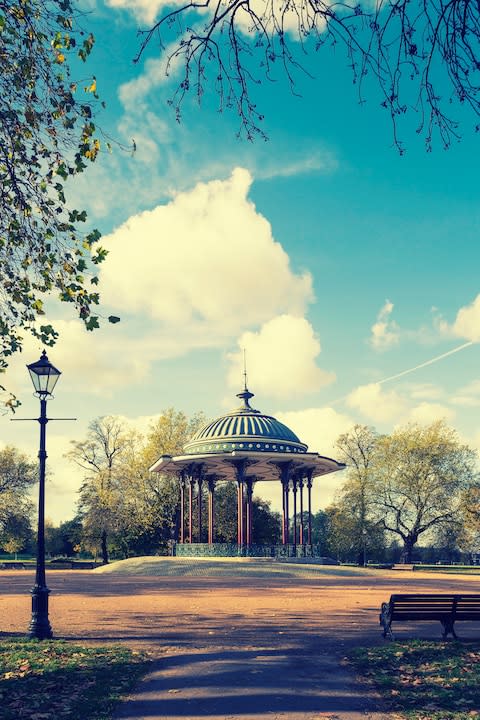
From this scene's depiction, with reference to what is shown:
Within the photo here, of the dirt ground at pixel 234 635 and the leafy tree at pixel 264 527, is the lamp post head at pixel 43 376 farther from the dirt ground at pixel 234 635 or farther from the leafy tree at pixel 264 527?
the leafy tree at pixel 264 527

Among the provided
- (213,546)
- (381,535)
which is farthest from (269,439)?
(381,535)

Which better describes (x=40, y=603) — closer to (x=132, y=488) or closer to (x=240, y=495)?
(x=240, y=495)

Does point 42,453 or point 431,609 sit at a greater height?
point 42,453

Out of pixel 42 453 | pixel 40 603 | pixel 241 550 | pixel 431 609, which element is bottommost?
Answer: pixel 241 550

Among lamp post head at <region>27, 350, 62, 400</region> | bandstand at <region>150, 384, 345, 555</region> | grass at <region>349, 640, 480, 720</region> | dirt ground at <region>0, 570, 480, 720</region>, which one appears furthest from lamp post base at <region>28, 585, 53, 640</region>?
bandstand at <region>150, 384, 345, 555</region>

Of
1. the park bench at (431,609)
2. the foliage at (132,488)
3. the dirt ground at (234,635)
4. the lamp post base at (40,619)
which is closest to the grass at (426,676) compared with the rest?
the dirt ground at (234,635)

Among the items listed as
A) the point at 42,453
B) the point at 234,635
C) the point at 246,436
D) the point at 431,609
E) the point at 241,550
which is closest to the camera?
the point at 431,609

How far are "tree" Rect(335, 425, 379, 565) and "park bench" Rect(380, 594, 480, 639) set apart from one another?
4815cm

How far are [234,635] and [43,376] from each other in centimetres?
718

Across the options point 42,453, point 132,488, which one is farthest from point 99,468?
point 42,453

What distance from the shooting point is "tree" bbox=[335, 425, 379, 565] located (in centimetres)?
6166

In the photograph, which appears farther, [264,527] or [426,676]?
[264,527]

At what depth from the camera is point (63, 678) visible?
10328 millimetres

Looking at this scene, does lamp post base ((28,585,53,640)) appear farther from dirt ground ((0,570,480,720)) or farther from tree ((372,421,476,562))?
tree ((372,421,476,562))
